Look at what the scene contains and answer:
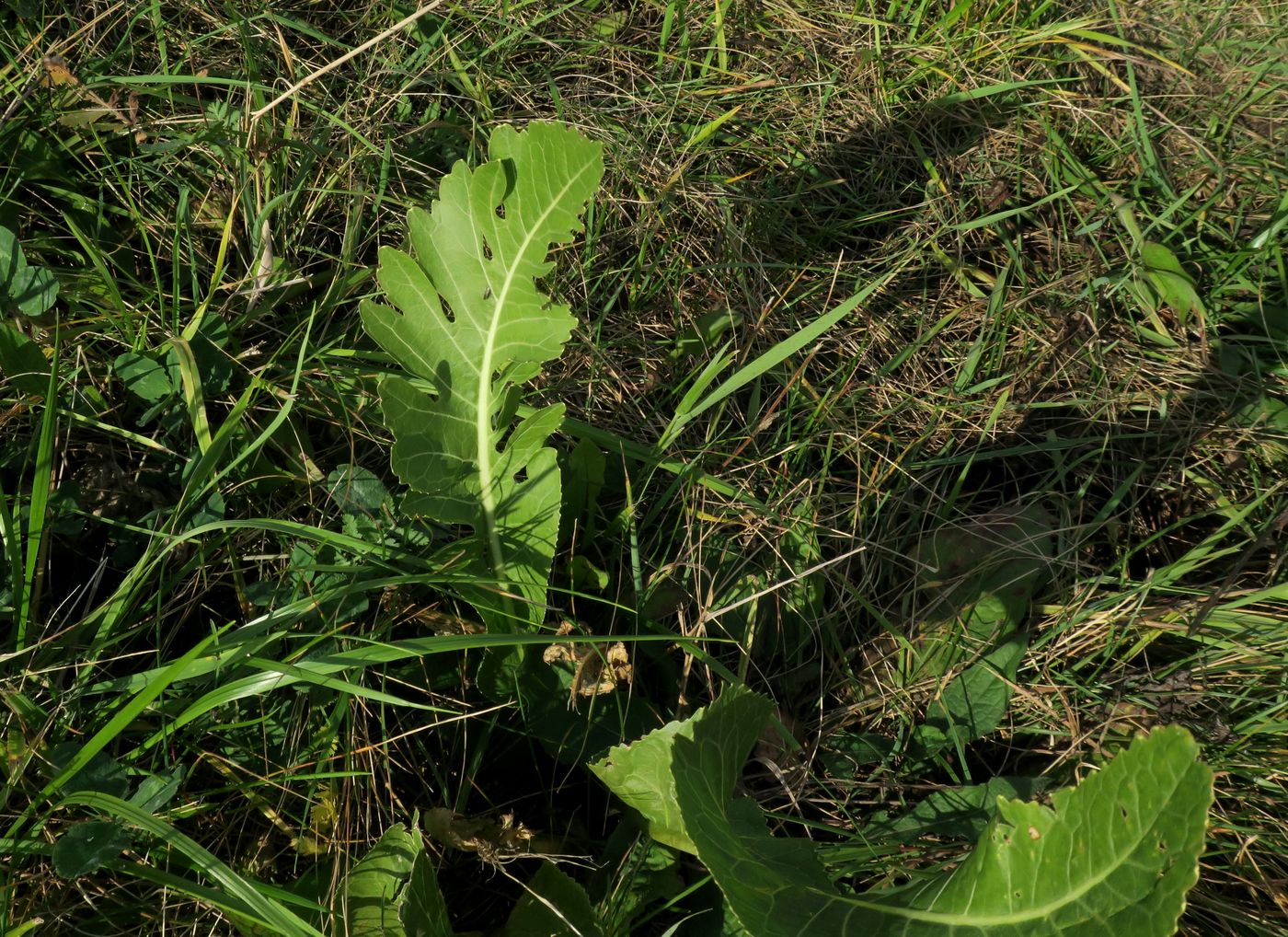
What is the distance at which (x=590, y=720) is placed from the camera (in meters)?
1.57

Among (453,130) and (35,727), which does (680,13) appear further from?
(35,727)

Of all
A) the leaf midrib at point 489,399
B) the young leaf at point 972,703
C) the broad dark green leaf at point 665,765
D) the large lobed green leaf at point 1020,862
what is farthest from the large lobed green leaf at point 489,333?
the young leaf at point 972,703

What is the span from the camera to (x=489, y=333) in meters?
1.60

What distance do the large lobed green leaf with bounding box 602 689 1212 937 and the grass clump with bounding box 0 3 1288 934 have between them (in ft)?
0.88

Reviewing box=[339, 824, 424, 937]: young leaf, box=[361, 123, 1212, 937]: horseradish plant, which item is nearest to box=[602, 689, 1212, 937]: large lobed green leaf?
box=[361, 123, 1212, 937]: horseradish plant

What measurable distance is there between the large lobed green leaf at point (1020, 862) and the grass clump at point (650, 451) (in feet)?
0.88

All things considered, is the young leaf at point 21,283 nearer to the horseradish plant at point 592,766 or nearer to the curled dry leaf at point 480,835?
the horseradish plant at point 592,766

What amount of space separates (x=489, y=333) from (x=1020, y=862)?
1024 millimetres

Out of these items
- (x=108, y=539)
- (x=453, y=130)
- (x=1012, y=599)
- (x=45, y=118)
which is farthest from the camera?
(x=453, y=130)

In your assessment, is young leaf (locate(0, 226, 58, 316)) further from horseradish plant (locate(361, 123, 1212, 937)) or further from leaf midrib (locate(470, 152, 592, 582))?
leaf midrib (locate(470, 152, 592, 582))

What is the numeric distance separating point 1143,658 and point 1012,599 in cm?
28

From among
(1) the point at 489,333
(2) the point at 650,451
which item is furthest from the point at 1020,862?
(1) the point at 489,333

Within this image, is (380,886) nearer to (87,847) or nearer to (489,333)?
(87,847)

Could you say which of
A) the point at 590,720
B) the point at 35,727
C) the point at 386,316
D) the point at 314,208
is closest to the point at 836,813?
the point at 590,720
